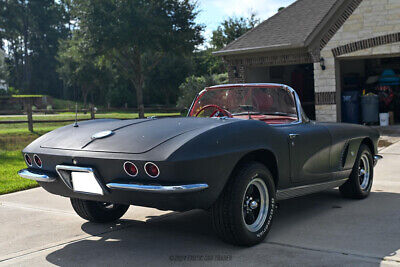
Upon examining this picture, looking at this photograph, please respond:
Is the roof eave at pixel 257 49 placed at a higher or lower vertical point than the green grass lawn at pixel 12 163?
higher

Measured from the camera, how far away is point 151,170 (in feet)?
10.7

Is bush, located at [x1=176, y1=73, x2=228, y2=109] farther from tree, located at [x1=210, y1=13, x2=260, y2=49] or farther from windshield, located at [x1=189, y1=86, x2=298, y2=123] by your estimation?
windshield, located at [x1=189, y1=86, x2=298, y2=123]

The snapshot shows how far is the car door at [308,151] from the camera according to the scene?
166 inches

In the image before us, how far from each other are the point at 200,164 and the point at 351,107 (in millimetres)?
13534

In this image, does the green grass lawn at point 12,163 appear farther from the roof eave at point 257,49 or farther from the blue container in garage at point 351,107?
the blue container in garage at point 351,107

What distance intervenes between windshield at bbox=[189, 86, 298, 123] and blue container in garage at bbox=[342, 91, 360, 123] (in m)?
11.6

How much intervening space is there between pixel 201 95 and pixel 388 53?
11.1 meters

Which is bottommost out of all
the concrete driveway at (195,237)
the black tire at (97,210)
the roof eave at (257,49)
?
the concrete driveway at (195,237)

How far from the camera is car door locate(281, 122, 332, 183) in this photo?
422 cm

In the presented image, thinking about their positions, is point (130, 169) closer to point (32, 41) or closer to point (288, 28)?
point (288, 28)

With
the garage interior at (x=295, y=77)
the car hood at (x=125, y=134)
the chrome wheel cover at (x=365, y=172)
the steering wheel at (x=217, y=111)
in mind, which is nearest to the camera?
the car hood at (x=125, y=134)

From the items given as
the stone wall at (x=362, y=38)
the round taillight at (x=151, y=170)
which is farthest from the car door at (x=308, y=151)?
the stone wall at (x=362, y=38)

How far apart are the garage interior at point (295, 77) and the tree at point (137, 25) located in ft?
38.4

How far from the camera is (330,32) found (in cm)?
1533
